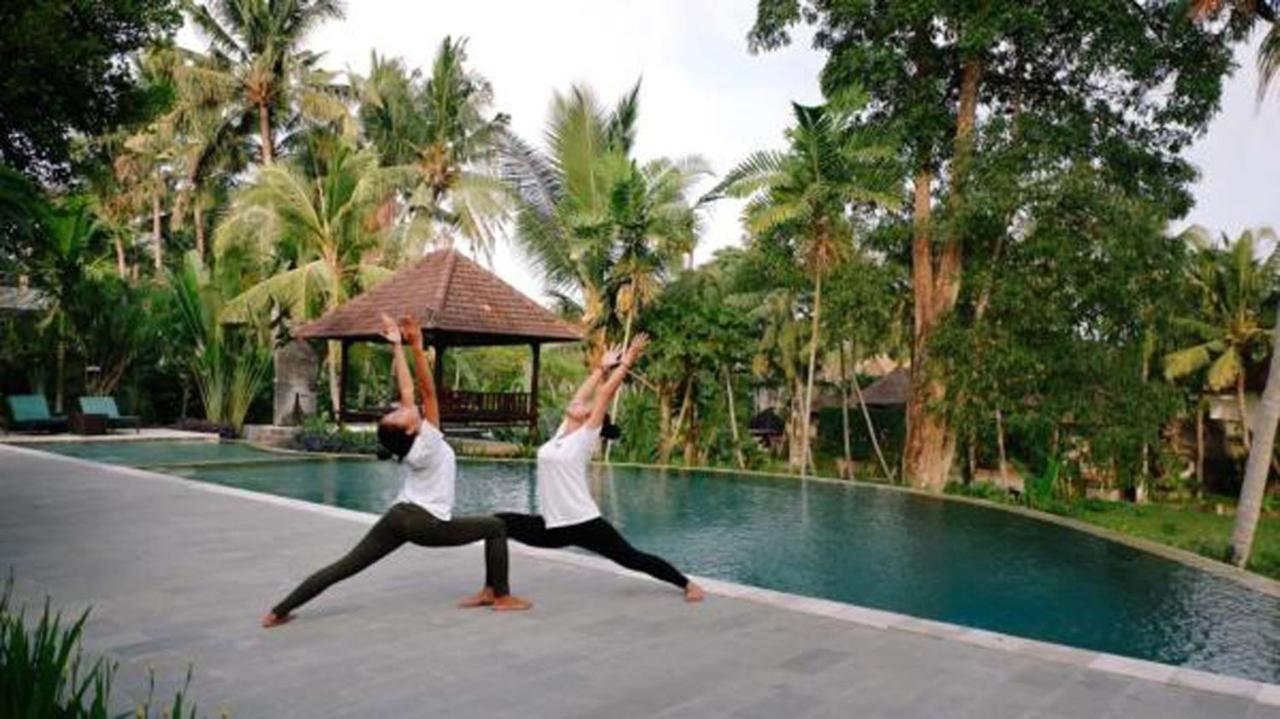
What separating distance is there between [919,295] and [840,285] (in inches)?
54.1

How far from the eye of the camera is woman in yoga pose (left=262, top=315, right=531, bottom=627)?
15.5 feet

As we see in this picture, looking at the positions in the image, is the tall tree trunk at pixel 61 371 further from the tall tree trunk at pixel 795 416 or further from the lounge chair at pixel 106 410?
the tall tree trunk at pixel 795 416

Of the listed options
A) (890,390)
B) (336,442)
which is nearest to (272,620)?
(336,442)

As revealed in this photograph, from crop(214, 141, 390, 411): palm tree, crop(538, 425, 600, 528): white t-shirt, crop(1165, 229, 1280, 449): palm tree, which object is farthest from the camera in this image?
crop(1165, 229, 1280, 449): palm tree

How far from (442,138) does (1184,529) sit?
74.5ft

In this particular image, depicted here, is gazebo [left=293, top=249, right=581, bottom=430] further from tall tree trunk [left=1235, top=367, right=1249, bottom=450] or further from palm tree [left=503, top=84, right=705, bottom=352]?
tall tree trunk [left=1235, top=367, right=1249, bottom=450]

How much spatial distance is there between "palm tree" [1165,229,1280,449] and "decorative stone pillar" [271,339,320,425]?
71.6 ft

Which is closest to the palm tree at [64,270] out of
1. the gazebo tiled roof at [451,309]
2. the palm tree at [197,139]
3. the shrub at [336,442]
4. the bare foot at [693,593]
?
the gazebo tiled roof at [451,309]

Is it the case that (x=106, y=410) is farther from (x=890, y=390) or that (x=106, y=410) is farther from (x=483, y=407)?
(x=890, y=390)

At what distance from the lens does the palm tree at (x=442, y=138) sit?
27.1m

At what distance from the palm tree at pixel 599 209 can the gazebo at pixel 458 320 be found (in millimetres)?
1718

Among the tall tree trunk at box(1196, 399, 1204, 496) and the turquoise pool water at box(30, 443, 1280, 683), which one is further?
the tall tree trunk at box(1196, 399, 1204, 496)

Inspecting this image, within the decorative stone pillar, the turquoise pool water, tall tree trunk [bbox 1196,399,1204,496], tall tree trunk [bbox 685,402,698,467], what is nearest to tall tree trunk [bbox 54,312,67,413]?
the decorative stone pillar

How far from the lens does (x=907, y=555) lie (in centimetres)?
868
